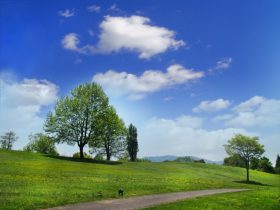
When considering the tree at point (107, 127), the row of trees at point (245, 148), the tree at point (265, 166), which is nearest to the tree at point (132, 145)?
the tree at point (107, 127)

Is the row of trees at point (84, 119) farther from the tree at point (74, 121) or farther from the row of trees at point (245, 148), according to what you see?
the row of trees at point (245, 148)

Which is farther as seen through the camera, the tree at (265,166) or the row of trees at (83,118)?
the tree at (265,166)

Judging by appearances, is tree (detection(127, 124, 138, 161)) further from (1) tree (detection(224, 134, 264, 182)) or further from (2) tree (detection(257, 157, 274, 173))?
(2) tree (detection(257, 157, 274, 173))

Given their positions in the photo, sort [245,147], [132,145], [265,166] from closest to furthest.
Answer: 1. [245,147]
2. [132,145]
3. [265,166]

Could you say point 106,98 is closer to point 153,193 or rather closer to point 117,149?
point 117,149

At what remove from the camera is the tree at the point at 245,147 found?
86.8 meters

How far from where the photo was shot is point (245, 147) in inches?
3425

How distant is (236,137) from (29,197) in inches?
2644

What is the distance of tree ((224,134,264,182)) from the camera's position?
→ 285 ft

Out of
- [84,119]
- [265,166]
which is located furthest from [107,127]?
[265,166]

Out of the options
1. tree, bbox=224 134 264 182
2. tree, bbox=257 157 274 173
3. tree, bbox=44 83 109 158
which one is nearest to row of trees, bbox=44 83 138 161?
tree, bbox=44 83 109 158

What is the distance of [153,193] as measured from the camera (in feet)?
118

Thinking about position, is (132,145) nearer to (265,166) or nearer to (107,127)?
(107,127)

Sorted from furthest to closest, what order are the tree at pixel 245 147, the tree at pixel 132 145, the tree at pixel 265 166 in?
the tree at pixel 265 166
the tree at pixel 132 145
the tree at pixel 245 147
